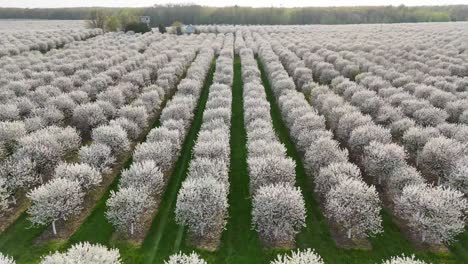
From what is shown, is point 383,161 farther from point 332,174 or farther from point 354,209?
point 354,209

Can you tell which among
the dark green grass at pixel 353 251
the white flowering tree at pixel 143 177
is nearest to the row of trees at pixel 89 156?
the white flowering tree at pixel 143 177

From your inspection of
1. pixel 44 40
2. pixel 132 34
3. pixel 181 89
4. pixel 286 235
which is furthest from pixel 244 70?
pixel 132 34

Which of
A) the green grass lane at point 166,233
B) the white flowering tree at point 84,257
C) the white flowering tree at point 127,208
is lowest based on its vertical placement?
the green grass lane at point 166,233

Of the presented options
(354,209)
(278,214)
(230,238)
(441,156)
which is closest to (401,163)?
(441,156)

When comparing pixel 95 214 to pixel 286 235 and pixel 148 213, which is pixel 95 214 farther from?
pixel 286 235

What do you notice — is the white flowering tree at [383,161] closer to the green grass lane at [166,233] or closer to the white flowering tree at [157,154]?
the green grass lane at [166,233]

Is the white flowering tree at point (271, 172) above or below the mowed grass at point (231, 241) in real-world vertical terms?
above
